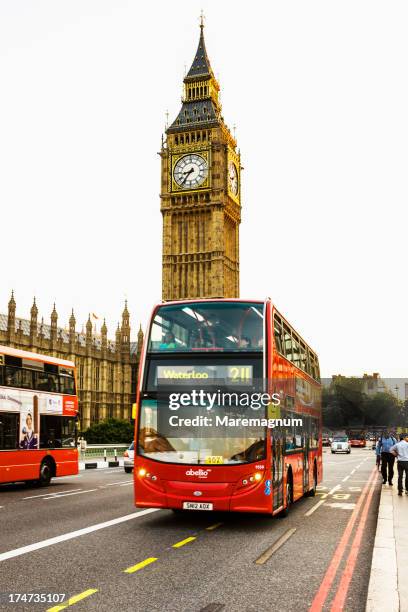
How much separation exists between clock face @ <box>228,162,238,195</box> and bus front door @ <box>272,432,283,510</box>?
74.9 meters

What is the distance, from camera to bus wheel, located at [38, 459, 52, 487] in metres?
19.4

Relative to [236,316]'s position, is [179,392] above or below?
below

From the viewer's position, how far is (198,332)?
10891 millimetres

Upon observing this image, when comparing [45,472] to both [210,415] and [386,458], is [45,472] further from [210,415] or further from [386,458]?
[210,415]

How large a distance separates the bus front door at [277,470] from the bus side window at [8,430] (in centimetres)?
856

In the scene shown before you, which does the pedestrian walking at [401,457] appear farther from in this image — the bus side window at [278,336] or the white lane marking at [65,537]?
the white lane marking at [65,537]

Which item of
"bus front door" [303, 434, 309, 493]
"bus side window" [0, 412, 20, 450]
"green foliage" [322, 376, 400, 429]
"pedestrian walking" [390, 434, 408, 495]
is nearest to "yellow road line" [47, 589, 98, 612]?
"bus front door" [303, 434, 309, 493]

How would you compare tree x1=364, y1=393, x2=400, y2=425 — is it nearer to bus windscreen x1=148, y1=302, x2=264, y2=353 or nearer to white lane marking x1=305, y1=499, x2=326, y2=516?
white lane marking x1=305, y1=499, x2=326, y2=516

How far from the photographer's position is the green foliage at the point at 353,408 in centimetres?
10950

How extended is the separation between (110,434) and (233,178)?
1614 inches

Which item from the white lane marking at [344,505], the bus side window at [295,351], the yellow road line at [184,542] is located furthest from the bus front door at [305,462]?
the yellow road line at [184,542]

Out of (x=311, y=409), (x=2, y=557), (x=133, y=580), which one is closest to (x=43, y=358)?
(x=311, y=409)

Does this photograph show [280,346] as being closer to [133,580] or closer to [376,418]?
[133,580]

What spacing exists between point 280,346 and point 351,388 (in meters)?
106
